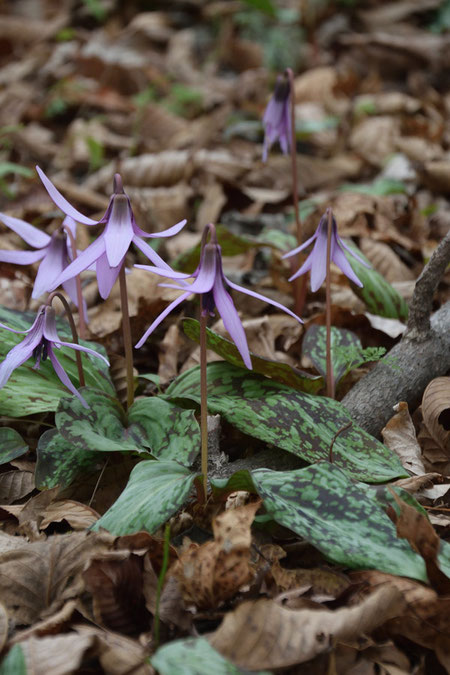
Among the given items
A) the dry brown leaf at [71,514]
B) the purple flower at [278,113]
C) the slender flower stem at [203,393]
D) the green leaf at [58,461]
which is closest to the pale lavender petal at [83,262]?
the slender flower stem at [203,393]

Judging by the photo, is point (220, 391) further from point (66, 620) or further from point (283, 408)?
point (66, 620)

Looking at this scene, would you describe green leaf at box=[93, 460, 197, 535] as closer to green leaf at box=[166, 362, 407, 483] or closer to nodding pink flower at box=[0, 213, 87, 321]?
green leaf at box=[166, 362, 407, 483]

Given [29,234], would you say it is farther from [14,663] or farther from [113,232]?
[14,663]

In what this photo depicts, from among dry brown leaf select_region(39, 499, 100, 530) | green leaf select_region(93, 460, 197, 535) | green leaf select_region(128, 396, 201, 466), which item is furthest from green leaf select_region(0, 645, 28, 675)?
green leaf select_region(128, 396, 201, 466)

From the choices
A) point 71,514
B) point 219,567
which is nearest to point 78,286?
point 71,514

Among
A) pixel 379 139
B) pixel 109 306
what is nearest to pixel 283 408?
pixel 109 306

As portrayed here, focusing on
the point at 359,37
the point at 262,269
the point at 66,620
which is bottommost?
the point at 262,269
